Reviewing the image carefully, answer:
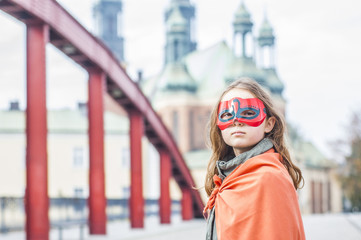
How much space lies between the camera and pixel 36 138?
11742mm

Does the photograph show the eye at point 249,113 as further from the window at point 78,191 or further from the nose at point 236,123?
the window at point 78,191

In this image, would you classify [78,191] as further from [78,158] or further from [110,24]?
[110,24]

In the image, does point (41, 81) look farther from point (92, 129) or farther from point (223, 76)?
point (223, 76)

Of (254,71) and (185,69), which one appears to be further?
(185,69)

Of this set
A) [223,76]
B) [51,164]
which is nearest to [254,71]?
[223,76]

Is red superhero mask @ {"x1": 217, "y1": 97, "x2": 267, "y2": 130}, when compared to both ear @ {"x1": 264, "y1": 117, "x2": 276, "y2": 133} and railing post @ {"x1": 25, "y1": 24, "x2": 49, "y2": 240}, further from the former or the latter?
railing post @ {"x1": 25, "y1": 24, "x2": 49, "y2": 240}

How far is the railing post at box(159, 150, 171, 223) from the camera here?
73.0 feet

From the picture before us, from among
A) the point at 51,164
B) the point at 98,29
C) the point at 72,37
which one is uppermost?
the point at 98,29

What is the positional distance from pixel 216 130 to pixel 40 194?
8970mm

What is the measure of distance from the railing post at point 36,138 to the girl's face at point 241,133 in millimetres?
9008

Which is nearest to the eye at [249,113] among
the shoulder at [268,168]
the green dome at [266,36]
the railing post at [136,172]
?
the shoulder at [268,168]

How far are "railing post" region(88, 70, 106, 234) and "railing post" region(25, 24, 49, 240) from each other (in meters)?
3.74

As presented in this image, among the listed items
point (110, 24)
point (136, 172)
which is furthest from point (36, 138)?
→ point (110, 24)

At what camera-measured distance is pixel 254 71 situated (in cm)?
5797
